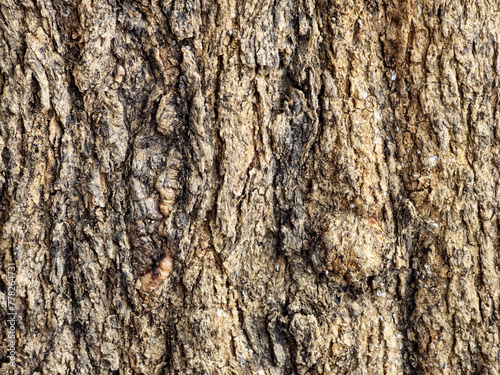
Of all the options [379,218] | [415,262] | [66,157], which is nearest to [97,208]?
[66,157]

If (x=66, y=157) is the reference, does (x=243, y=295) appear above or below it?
below

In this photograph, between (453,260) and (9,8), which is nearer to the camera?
(9,8)

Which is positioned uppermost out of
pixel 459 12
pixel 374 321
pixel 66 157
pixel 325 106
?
pixel 459 12

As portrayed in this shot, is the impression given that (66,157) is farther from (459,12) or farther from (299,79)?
(459,12)

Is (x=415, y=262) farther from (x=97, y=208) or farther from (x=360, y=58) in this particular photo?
(x=97, y=208)

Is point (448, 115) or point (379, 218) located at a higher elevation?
point (448, 115)

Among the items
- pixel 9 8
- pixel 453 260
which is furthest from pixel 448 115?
pixel 9 8
